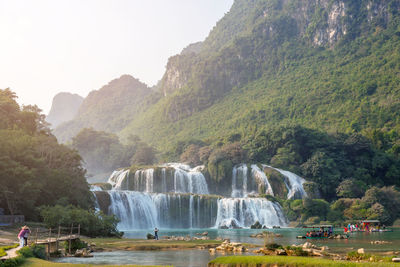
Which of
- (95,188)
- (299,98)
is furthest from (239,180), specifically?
(299,98)

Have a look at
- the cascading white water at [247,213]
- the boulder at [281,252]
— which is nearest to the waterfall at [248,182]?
the cascading white water at [247,213]

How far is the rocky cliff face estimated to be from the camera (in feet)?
361

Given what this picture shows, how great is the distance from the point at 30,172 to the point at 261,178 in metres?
38.5

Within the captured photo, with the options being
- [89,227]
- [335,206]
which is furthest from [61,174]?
[335,206]

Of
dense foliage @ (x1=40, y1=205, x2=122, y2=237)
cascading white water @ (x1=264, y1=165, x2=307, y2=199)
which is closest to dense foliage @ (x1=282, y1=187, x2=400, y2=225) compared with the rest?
cascading white water @ (x1=264, y1=165, x2=307, y2=199)

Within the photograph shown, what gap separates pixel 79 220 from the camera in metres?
31.2

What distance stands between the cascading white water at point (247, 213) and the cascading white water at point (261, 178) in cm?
727

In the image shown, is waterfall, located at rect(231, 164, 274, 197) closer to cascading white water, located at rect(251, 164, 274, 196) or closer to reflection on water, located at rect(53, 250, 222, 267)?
cascading white water, located at rect(251, 164, 274, 196)

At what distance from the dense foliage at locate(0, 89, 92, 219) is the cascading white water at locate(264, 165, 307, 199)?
3081 cm

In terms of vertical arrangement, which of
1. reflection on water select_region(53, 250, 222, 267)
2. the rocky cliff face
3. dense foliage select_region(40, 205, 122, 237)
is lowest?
reflection on water select_region(53, 250, 222, 267)

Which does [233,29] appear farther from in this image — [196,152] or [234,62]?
[196,152]

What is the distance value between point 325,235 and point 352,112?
5683cm

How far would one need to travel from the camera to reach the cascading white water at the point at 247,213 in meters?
55.5

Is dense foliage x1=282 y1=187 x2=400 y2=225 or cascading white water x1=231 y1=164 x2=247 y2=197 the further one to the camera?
cascading white water x1=231 y1=164 x2=247 y2=197
